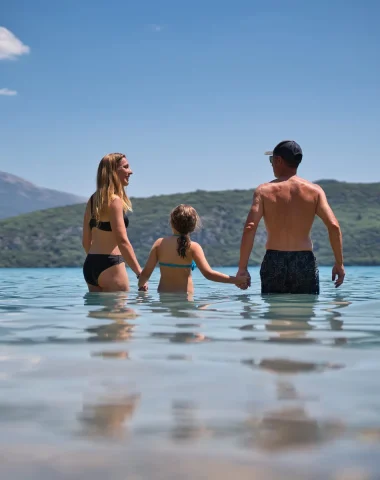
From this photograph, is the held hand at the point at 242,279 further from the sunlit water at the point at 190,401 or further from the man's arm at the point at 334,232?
the sunlit water at the point at 190,401

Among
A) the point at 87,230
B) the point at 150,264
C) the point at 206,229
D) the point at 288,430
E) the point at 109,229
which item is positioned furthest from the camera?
the point at 206,229

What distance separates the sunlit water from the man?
2552 mm

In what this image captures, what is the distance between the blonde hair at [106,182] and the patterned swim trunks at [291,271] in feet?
6.39

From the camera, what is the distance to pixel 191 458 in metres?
2.21

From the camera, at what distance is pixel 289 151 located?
8.54 meters

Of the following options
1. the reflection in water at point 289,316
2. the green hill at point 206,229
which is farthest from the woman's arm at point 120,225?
the green hill at point 206,229

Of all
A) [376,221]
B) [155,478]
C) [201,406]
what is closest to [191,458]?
[155,478]

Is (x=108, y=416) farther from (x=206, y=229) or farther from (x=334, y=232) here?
(x=206, y=229)

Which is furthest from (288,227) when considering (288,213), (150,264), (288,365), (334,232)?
(288,365)

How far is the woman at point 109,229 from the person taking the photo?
8727 mm

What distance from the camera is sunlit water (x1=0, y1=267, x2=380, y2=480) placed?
7.12ft

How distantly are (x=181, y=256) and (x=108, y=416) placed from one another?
6.12 meters

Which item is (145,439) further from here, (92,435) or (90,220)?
(90,220)

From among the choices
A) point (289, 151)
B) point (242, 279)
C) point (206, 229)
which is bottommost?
point (242, 279)
